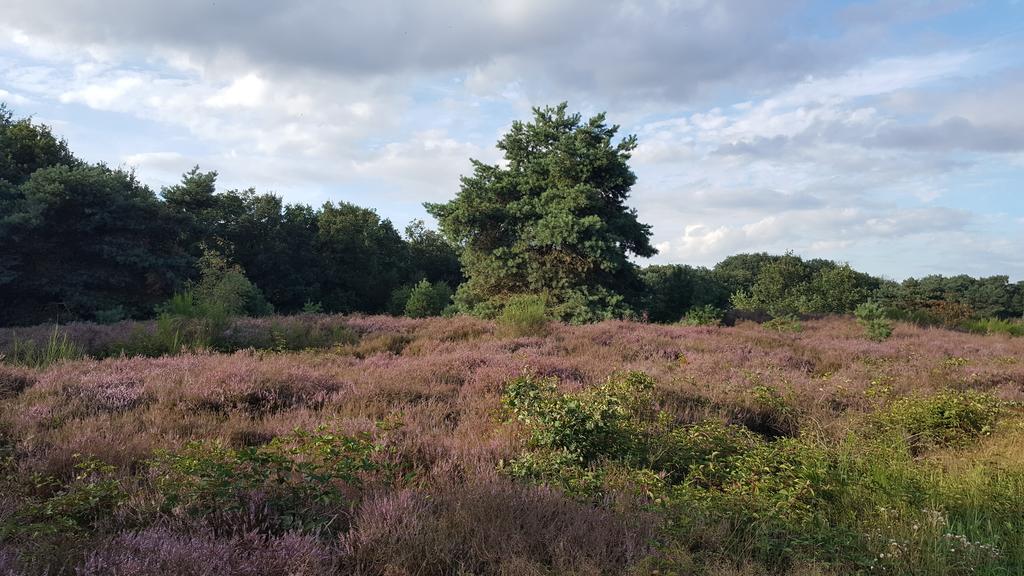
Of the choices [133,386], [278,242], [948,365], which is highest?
[278,242]

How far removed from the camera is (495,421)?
5777 mm

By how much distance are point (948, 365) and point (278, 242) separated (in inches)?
1172

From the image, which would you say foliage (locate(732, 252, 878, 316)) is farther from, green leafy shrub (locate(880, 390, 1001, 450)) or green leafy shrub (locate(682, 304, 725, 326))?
green leafy shrub (locate(880, 390, 1001, 450))

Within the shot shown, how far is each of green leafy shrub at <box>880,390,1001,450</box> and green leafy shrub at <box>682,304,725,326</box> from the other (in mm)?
10531

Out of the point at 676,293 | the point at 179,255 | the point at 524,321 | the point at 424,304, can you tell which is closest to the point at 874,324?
the point at 676,293

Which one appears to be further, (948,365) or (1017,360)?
(1017,360)

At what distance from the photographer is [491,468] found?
430 cm

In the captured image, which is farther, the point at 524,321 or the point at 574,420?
the point at 524,321

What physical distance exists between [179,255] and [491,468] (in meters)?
24.0

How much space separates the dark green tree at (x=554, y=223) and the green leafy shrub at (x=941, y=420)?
11960 mm

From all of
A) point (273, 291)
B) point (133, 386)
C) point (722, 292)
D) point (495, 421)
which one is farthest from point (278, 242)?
point (495, 421)

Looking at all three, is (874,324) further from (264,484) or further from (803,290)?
(803,290)

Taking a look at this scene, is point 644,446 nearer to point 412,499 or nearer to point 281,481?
point 412,499

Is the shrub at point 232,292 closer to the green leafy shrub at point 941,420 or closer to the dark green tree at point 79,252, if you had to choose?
the dark green tree at point 79,252
